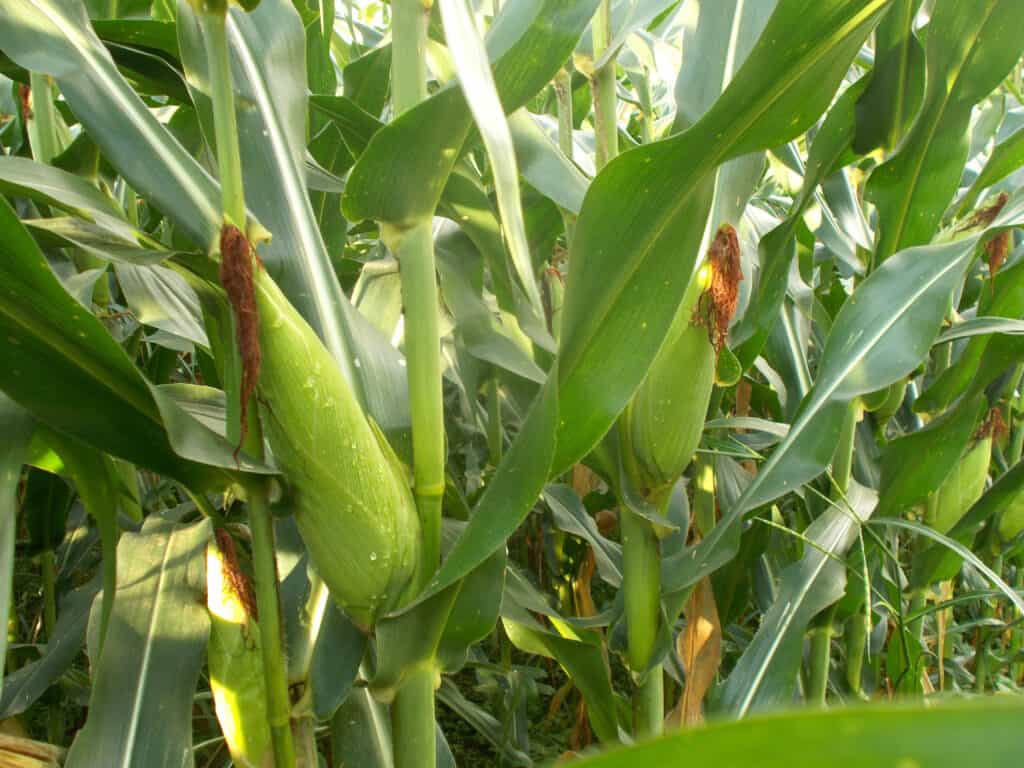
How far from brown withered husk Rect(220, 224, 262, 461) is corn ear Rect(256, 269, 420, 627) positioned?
1 cm

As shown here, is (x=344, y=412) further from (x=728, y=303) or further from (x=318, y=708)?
(x=728, y=303)

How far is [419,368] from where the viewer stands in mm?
788

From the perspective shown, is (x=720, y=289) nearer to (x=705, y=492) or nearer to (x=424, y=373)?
(x=424, y=373)

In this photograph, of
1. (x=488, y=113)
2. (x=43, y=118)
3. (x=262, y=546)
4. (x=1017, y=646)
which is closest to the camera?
(x=488, y=113)

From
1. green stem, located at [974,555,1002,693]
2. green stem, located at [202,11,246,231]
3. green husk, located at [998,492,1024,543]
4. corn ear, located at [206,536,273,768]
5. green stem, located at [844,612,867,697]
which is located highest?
green stem, located at [202,11,246,231]

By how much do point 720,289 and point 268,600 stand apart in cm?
56

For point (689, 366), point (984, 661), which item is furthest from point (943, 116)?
point (984, 661)

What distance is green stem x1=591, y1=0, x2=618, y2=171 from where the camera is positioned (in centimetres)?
104

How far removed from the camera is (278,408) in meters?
0.70

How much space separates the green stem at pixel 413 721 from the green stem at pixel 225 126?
464mm

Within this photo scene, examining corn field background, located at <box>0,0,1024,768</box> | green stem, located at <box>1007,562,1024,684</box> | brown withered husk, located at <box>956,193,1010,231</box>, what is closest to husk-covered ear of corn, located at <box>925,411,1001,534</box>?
corn field background, located at <box>0,0,1024,768</box>

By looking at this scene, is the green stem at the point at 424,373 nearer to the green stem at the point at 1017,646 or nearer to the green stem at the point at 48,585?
the green stem at the point at 48,585

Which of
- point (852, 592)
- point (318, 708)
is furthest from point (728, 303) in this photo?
point (852, 592)

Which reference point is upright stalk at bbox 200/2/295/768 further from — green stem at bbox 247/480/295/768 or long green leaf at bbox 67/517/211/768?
long green leaf at bbox 67/517/211/768
